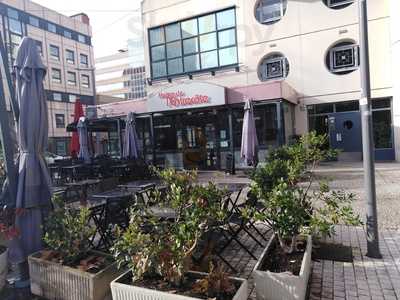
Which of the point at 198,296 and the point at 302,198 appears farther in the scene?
the point at 302,198

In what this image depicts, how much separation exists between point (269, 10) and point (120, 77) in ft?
192

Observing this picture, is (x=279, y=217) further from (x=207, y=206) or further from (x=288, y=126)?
(x=288, y=126)

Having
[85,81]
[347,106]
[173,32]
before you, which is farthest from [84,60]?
[347,106]

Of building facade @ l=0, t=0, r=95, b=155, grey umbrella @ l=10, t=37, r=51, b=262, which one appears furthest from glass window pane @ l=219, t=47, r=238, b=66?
building facade @ l=0, t=0, r=95, b=155

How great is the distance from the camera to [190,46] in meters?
15.8

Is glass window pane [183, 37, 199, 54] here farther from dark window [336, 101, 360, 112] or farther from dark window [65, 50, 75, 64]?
dark window [65, 50, 75, 64]

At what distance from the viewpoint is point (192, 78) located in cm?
1580

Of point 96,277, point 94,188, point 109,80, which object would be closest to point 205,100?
point 94,188

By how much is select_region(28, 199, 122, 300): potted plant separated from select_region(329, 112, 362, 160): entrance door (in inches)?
488

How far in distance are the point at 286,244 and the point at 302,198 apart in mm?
650

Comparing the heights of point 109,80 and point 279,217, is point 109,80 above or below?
above

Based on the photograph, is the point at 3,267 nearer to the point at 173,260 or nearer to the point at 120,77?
the point at 173,260

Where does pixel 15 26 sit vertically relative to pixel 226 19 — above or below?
above

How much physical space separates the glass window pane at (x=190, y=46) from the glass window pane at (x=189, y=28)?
29 cm
